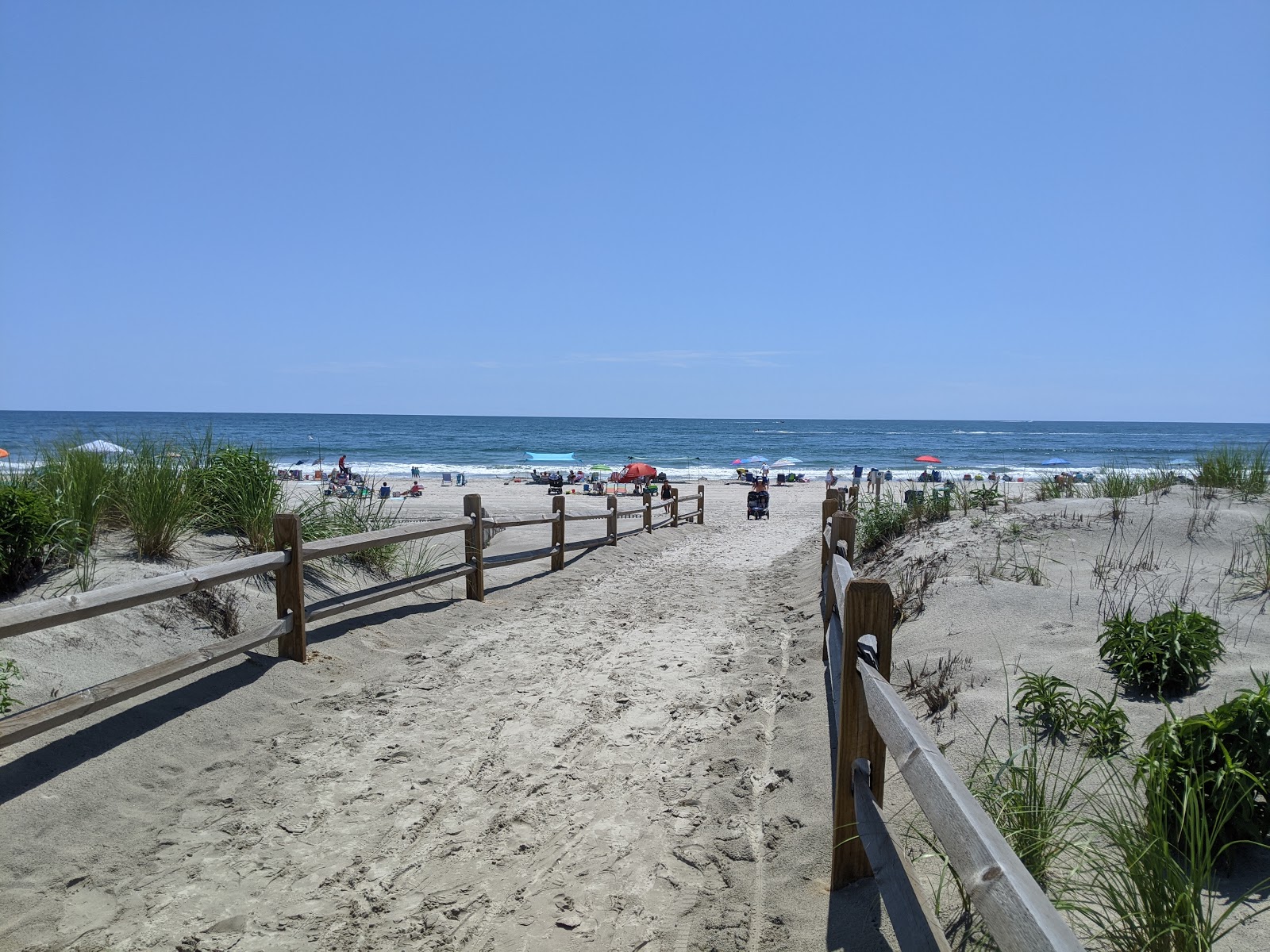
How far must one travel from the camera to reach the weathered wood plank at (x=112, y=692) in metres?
3.99

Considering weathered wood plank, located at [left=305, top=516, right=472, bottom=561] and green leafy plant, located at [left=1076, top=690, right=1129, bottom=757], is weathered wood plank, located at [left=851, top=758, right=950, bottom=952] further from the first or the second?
weathered wood plank, located at [left=305, top=516, right=472, bottom=561]

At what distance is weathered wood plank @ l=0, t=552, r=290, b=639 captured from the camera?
3914mm

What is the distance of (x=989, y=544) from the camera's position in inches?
346

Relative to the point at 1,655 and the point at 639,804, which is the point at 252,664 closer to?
the point at 1,655

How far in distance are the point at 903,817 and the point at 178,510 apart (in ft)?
21.6

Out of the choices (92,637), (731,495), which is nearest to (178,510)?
(92,637)

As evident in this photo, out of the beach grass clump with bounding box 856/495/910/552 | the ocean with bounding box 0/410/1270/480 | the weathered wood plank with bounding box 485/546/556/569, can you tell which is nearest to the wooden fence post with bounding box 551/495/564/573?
the weathered wood plank with bounding box 485/546/556/569

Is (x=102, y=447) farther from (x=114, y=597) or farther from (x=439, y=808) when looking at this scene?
(x=439, y=808)

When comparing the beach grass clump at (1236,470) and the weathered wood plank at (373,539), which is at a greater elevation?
the beach grass clump at (1236,470)

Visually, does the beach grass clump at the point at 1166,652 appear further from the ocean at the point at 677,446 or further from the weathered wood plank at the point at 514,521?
the ocean at the point at 677,446

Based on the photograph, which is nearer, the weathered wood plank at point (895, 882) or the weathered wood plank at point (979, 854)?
the weathered wood plank at point (979, 854)

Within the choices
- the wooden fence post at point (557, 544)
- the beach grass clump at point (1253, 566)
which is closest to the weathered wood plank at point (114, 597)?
the wooden fence post at point (557, 544)

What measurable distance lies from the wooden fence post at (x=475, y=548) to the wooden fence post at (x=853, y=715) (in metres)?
6.18

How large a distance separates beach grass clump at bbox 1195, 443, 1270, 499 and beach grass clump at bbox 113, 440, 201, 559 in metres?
12.0
